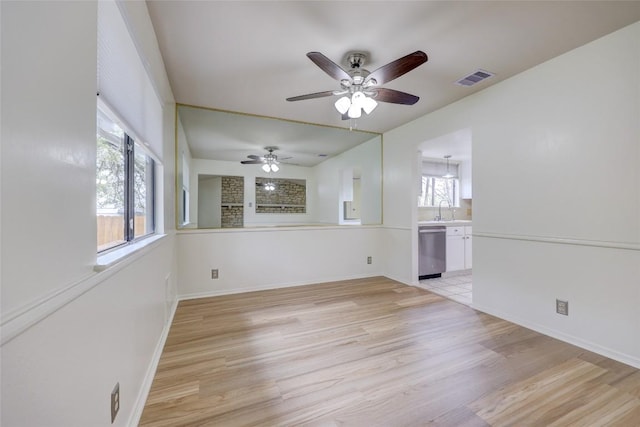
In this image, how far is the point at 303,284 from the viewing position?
155 inches

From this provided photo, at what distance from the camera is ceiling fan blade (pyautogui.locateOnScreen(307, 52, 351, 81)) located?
5.53ft

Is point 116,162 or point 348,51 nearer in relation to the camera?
point 116,162

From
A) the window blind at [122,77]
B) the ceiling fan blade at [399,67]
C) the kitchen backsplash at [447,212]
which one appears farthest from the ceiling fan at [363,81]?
the kitchen backsplash at [447,212]

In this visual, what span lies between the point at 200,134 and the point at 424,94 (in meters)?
3.31

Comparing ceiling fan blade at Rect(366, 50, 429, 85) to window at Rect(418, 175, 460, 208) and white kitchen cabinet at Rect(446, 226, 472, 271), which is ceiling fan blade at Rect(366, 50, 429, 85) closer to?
white kitchen cabinet at Rect(446, 226, 472, 271)

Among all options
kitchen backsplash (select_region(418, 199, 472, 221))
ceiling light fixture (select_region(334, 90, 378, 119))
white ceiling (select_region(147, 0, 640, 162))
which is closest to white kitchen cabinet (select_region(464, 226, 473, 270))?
kitchen backsplash (select_region(418, 199, 472, 221))

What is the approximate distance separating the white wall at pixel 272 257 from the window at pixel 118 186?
4.53ft

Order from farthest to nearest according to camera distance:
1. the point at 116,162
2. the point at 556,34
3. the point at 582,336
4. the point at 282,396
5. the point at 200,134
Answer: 1. the point at 200,134
2. the point at 582,336
3. the point at 556,34
4. the point at 282,396
5. the point at 116,162

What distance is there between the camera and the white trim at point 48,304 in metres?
0.49

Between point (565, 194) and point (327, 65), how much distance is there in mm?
2222

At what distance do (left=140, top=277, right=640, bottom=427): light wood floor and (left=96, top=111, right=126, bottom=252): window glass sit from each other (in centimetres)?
99

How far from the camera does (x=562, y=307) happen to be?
223 cm

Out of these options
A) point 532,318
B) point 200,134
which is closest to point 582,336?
point 532,318

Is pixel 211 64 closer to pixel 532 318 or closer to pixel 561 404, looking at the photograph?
pixel 561 404
